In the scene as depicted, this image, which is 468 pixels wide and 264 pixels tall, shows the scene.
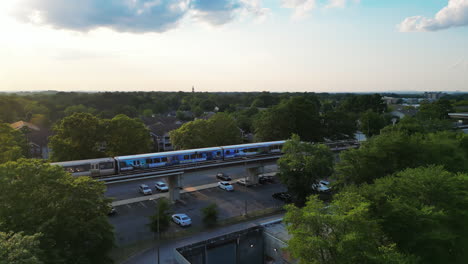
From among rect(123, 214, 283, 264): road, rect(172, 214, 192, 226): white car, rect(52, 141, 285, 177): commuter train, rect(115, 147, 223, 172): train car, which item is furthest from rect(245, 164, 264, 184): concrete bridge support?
rect(172, 214, 192, 226): white car

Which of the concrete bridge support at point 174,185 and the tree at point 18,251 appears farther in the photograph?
the concrete bridge support at point 174,185

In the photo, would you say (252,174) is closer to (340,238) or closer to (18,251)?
(340,238)

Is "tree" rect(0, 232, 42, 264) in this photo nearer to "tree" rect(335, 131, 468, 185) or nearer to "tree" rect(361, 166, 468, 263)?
"tree" rect(361, 166, 468, 263)

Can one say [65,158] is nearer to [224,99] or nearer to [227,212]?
[227,212]

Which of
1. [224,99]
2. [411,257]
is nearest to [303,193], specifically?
[411,257]

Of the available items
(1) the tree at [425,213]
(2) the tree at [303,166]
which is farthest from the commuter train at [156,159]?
(1) the tree at [425,213]

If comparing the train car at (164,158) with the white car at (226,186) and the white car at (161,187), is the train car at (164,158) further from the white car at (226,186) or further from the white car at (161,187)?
the white car at (161,187)

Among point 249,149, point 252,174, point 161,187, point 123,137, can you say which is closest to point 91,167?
point 123,137
